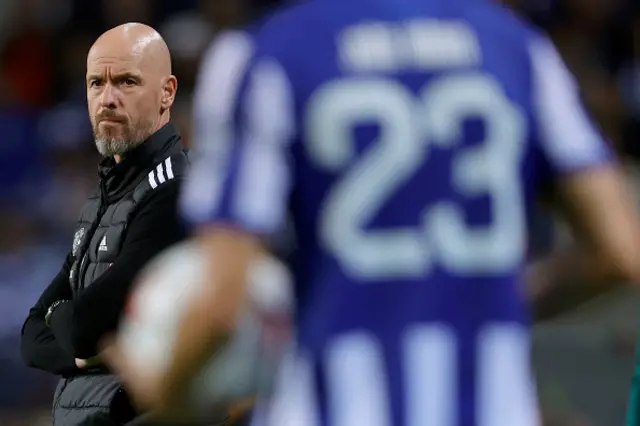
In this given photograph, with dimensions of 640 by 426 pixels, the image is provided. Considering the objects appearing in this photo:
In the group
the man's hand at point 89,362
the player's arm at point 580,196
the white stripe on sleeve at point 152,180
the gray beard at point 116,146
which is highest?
the gray beard at point 116,146

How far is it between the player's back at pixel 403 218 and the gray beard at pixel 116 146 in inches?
82.0

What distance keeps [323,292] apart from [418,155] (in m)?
0.23

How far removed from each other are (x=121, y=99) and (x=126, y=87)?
5 centimetres

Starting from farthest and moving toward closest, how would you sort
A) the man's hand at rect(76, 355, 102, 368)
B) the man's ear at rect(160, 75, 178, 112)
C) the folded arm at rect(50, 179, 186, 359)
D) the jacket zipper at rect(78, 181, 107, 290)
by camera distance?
the man's ear at rect(160, 75, 178, 112) < the jacket zipper at rect(78, 181, 107, 290) < the man's hand at rect(76, 355, 102, 368) < the folded arm at rect(50, 179, 186, 359)

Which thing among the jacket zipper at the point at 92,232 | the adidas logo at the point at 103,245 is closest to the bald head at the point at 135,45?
the jacket zipper at the point at 92,232

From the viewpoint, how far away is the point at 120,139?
13.0ft

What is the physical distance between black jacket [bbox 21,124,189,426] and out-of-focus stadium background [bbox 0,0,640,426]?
343cm

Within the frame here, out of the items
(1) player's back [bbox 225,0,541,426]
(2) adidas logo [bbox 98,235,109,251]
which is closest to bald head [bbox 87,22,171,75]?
(2) adidas logo [bbox 98,235,109,251]

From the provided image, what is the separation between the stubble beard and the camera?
398 cm

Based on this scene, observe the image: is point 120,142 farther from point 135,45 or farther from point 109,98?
point 135,45

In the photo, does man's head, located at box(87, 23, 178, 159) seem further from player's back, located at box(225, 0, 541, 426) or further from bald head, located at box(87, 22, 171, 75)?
player's back, located at box(225, 0, 541, 426)

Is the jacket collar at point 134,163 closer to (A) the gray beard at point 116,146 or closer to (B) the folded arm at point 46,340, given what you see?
(A) the gray beard at point 116,146

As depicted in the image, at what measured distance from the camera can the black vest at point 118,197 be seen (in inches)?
152

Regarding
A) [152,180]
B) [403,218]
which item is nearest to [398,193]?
[403,218]
